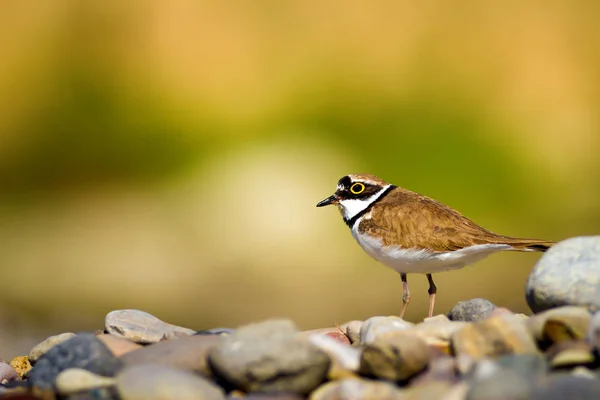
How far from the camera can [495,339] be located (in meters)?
5.21

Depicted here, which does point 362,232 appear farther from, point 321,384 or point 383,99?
point 383,99

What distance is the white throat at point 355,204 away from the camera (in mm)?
7754

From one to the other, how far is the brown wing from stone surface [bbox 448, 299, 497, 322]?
1.54 ft

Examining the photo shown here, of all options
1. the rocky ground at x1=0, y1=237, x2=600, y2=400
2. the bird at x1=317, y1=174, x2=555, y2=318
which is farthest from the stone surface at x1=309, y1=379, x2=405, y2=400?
the bird at x1=317, y1=174, x2=555, y2=318

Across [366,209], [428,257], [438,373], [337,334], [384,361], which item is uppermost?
[366,209]

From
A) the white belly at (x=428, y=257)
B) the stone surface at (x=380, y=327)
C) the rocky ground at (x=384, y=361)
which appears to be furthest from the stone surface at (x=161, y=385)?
the white belly at (x=428, y=257)

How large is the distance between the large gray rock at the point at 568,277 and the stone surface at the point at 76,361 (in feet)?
8.88

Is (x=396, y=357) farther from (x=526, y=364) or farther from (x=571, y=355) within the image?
(x=571, y=355)

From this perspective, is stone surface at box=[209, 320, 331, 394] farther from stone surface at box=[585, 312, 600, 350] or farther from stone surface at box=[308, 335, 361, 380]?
stone surface at box=[585, 312, 600, 350]

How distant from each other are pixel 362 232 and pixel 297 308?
534cm

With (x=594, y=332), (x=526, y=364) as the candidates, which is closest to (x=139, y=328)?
(x=526, y=364)

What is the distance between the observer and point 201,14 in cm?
1667

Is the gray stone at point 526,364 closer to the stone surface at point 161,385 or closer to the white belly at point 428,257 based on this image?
the stone surface at point 161,385

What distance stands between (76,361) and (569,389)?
9.65 feet
